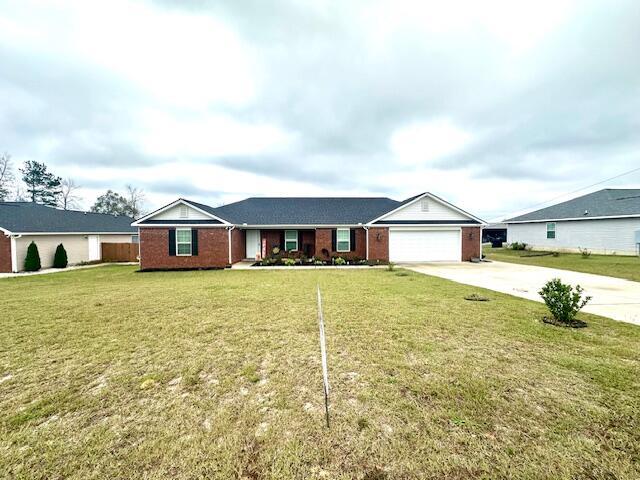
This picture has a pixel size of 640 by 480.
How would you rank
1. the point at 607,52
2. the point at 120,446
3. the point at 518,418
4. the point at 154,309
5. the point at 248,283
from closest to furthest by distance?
the point at 120,446 < the point at 518,418 < the point at 154,309 < the point at 248,283 < the point at 607,52

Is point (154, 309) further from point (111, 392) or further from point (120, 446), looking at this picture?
point (120, 446)

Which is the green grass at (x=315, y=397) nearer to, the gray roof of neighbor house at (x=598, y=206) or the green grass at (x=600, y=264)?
the green grass at (x=600, y=264)

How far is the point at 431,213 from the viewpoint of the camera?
60.1ft

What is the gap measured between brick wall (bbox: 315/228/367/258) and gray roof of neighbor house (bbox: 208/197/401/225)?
67 cm

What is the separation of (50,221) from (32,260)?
4.40 m

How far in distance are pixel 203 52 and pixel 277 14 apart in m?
3.46

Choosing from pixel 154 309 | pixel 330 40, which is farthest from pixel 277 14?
pixel 154 309

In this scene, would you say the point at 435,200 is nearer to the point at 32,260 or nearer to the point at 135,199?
the point at 32,260

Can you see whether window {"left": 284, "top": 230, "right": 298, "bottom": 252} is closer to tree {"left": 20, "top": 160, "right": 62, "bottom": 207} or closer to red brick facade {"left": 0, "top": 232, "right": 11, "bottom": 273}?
red brick facade {"left": 0, "top": 232, "right": 11, "bottom": 273}

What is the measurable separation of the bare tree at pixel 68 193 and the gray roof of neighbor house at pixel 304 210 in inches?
1334

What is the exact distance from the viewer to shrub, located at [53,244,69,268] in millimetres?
17812

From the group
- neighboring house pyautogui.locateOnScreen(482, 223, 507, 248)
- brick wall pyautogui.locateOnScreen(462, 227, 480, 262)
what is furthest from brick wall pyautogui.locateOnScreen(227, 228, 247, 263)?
neighboring house pyautogui.locateOnScreen(482, 223, 507, 248)

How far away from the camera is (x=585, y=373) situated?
11.3 feet

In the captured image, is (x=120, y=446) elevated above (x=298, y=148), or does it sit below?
below
